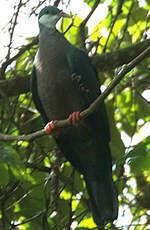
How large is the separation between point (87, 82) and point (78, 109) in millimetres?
271

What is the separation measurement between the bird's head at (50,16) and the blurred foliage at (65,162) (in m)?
0.10

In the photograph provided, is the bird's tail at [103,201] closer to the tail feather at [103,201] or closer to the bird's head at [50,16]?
the tail feather at [103,201]

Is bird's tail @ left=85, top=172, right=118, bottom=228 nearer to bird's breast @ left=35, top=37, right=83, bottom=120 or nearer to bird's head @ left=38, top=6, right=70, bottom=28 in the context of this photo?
bird's breast @ left=35, top=37, right=83, bottom=120

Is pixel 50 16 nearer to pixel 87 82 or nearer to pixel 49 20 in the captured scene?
pixel 49 20

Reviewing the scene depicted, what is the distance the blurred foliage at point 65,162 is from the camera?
145 inches

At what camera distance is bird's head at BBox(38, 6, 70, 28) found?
4.40m

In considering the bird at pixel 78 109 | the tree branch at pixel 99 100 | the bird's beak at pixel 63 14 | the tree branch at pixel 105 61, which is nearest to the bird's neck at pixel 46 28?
the bird at pixel 78 109

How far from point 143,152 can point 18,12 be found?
2.21 metres

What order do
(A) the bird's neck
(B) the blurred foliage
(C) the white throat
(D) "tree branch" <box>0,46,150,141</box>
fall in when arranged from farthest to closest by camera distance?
(C) the white throat, (A) the bird's neck, (B) the blurred foliage, (D) "tree branch" <box>0,46,150,141</box>

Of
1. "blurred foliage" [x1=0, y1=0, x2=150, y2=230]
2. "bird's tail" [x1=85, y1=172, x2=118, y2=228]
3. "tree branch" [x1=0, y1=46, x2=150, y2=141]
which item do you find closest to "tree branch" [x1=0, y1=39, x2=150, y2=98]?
"blurred foliage" [x1=0, y1=0, x2=150, y2=230]

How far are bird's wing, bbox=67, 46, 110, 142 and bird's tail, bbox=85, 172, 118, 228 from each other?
1.43 feet

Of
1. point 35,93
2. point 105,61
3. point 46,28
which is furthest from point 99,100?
point 46,28

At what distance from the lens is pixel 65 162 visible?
448 cm

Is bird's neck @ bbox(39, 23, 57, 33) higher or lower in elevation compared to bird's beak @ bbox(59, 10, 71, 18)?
lower
